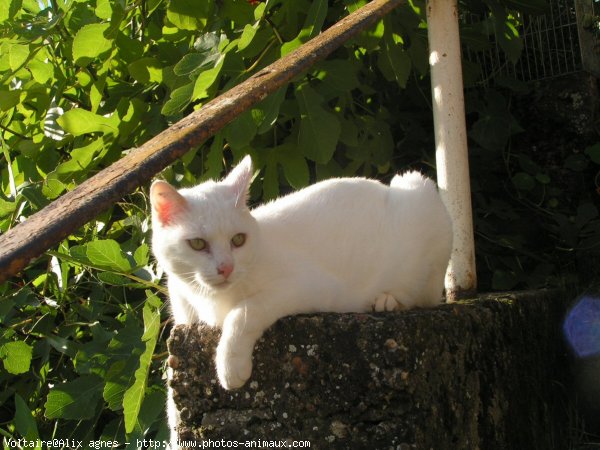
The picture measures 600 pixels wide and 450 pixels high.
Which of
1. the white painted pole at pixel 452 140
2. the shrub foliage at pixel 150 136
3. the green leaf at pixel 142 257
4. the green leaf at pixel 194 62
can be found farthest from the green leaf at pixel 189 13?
the green leaf at pixel 142 257

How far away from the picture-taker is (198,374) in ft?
6.28

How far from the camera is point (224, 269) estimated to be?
1.96 meters

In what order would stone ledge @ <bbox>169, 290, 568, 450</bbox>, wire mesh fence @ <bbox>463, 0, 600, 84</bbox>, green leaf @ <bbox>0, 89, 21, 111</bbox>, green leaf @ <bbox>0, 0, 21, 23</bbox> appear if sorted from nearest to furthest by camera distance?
stone ledge @ <bbox>169, 290, 568, 450</bbox>
green leaf @ <bbox>0, 0, 21, 23</bbox>
green leaf @ <bbox>0, 89, 21, 111</bbox>
wire mesh fence @ <bbox>463, 0, 600, 84</bbox>

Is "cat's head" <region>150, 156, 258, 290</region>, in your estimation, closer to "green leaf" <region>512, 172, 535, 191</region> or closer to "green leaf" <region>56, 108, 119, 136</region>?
"green leaf" <region>56, 108, 119, 136</region>

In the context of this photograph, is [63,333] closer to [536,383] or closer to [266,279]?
[266,279]

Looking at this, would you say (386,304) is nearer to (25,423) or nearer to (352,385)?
(352,385)

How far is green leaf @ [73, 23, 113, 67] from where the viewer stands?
2877 millimetres

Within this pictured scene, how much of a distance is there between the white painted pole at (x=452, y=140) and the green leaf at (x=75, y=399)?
1298 mm

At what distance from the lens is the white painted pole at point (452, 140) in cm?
265

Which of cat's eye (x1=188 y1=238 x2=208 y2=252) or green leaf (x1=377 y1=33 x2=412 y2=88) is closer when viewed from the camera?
cat's eye (x1=188 y1=238 x2=208 y2=252)

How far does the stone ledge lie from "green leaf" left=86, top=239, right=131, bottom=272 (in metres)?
0.51

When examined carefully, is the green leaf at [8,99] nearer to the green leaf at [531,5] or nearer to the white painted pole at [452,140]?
the white painted pole at [452,140]

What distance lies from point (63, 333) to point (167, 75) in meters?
1.22

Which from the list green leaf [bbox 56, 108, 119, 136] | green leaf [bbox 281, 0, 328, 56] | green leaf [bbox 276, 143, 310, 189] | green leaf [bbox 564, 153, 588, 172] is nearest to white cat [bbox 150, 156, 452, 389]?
green leaf [bbox 276, 143, 310, 189]
